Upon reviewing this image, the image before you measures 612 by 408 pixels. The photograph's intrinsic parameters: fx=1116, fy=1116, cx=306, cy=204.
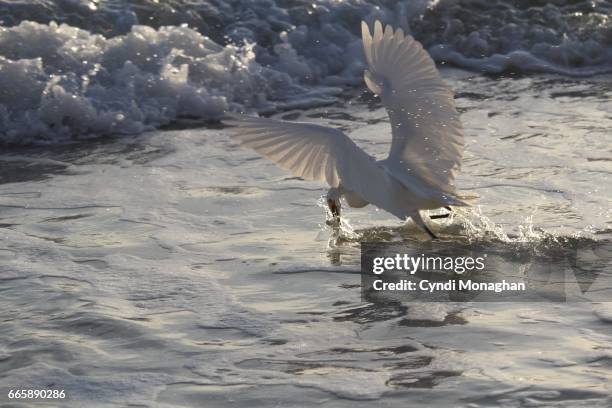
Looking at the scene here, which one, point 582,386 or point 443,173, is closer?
point 582,386

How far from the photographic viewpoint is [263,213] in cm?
616

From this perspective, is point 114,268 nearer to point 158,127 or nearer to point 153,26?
point 158,127

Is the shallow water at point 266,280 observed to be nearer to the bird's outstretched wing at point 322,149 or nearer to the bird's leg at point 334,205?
the bird's leg at point 334,205

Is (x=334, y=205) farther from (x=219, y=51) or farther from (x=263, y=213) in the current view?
(x=219, y=51)

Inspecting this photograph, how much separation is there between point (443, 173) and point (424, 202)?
256 millimetres

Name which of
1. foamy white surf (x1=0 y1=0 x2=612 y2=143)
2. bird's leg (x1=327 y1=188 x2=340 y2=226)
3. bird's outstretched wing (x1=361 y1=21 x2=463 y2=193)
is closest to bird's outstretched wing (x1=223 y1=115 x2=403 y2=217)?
bird's outstretched wing (x1=361 y1=21 x2=463 y2=193)

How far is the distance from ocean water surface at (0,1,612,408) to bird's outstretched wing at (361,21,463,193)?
1.28ft

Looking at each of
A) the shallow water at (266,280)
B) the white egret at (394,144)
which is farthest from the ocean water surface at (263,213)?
the white egret at (394,144)

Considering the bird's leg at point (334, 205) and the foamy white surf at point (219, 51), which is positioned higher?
the foamy white surf at point (219, 51)

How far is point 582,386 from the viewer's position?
380cm

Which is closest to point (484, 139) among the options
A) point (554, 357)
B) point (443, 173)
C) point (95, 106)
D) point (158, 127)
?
point (443, 173)

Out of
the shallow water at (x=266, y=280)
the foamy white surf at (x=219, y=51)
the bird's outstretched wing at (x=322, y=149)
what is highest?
the foamy white surf at (x=219, y=51)

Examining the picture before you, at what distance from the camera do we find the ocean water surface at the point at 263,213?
3986 mm

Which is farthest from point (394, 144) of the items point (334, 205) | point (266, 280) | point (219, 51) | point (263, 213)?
point (219, 51)
